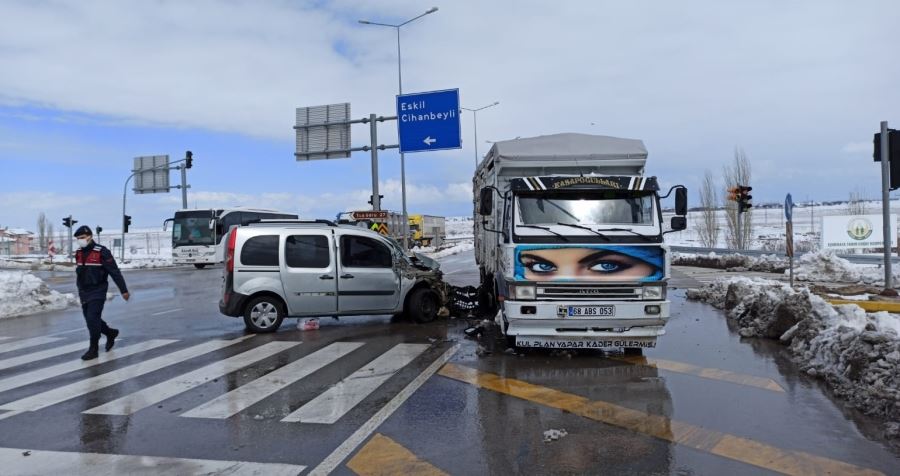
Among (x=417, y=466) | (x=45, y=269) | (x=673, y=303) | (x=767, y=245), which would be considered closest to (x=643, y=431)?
(x=417, y=466)

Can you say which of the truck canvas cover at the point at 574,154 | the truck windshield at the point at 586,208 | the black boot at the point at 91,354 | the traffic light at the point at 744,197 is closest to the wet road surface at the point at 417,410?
the black boot at the point at 91,354

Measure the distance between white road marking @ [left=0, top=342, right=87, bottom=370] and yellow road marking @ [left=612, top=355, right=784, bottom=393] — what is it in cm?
805

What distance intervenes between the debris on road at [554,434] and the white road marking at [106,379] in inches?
197

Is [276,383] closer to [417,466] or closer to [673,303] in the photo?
[417,466]

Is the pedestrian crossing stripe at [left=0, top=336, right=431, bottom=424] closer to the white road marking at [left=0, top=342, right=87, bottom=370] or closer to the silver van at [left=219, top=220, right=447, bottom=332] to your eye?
the white road marking at [left=0, top=342, right=87, bottom=370]

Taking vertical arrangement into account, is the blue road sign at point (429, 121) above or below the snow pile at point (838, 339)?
above

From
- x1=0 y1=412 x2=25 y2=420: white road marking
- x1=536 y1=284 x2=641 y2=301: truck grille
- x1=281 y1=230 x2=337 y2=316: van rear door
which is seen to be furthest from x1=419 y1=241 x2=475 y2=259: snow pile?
x1=0 y1=412 x2=25 y2=420: white road marking

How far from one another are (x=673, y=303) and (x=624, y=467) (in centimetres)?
1065

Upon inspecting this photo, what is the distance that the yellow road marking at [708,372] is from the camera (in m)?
6.96

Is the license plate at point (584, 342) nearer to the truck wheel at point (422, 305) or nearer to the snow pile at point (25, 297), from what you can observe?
the truck wheel at point (422, 305)

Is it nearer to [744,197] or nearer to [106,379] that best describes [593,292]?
[106,379]

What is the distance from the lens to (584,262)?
7.92 m

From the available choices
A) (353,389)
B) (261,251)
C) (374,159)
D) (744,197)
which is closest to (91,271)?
(261,251)

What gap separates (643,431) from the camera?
17.5 feet
